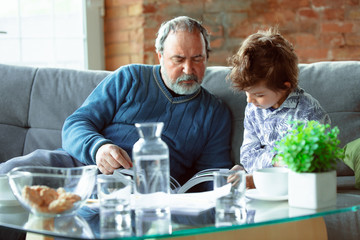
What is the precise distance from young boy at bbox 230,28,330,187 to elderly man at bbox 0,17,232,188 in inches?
13.6

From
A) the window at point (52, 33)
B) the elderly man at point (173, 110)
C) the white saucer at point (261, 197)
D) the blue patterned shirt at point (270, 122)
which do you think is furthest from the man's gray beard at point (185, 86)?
the window at point (52, 33)

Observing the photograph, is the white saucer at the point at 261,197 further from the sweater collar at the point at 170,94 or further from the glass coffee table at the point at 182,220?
the sweater collar at the point at 170,94

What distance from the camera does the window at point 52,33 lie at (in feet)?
11.2

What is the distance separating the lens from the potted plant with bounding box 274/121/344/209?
3.89 ft

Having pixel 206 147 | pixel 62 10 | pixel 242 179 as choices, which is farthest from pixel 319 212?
pixel 62 10

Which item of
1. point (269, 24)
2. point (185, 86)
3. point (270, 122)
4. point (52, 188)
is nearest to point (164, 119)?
point (185, 86)

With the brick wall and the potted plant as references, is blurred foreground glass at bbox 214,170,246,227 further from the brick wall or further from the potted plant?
the brick wall

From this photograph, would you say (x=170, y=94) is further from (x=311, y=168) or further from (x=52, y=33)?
(x=52, y=33)

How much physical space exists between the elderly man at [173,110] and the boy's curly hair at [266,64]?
409 millimetres

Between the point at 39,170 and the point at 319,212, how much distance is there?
2.15 feet

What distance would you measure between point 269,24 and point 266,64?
180 cm

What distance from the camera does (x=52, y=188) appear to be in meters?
1.18

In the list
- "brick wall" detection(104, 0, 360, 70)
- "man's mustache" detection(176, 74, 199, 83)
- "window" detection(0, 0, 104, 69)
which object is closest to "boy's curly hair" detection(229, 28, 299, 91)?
"man's mustache" detection(176, 74, 199, 83)

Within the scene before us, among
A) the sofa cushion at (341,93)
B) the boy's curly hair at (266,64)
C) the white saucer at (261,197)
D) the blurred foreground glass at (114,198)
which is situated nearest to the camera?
the blurred foreground glass at (114,198)
